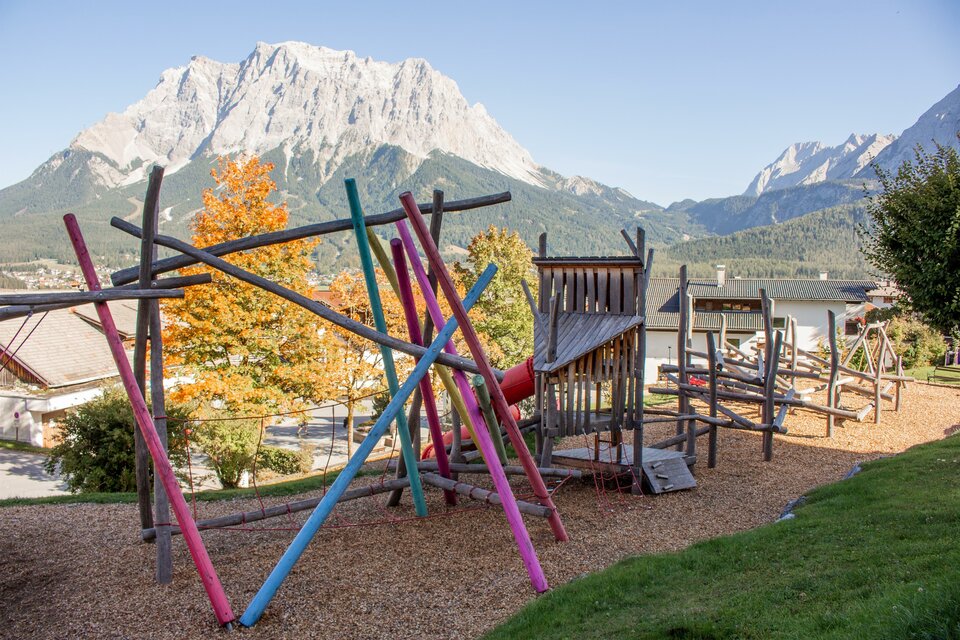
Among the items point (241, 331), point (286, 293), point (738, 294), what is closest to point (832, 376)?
point (286, 293)

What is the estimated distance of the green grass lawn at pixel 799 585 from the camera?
4.79 m

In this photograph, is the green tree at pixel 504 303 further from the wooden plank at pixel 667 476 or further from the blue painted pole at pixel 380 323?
the blue painted pole at pixel 380 323

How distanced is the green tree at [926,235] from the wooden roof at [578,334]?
6.14 meters

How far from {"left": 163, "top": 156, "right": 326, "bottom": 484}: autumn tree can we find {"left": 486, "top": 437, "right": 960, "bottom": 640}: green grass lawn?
13129mm

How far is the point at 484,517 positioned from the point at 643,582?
3.53m

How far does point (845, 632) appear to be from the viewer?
4.57 metres

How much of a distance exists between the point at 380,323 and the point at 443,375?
114 cm

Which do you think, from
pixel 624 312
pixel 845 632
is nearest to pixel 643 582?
pixel 845 632

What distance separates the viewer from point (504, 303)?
30.7 m

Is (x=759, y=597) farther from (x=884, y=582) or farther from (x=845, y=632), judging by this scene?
(x=845, y=632)

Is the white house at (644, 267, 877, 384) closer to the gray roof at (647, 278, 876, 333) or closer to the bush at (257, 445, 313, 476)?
the gray roof at (647, 278, 876, 333)

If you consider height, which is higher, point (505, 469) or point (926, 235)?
point (926, 235)

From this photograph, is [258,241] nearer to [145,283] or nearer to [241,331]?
[145,283]

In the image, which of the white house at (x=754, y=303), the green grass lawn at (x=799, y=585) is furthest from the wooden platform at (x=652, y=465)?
the white house at (x=754, y=303)
